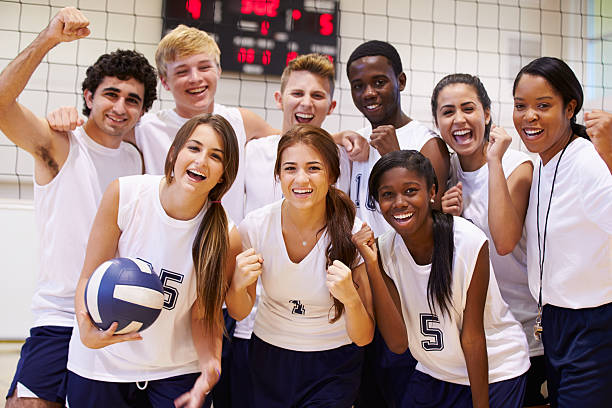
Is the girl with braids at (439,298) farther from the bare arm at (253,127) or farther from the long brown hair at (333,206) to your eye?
the bare arm at (253,127)

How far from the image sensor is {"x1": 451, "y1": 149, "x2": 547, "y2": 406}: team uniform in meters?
2.06

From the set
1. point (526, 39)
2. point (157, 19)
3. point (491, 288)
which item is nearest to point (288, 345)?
point (491, 288)

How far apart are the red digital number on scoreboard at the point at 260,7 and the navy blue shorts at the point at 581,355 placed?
3557mm

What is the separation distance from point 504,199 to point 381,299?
1.92ft

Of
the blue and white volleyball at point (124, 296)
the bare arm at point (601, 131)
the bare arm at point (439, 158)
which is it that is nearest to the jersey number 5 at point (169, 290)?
the blue and white volleyball at point (124, 296)

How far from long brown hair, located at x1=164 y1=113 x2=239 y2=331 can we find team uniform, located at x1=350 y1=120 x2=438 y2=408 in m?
0.65

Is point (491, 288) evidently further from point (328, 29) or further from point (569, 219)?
point (328, 29)

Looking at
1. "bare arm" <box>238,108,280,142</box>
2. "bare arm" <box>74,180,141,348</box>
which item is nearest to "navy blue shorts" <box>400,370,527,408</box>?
"bare arm" <box>74,180,141,348</box>

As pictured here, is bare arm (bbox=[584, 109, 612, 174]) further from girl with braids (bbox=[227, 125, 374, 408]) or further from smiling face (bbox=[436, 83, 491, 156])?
girl with braids (bbox=[227, 125, 374, 408])

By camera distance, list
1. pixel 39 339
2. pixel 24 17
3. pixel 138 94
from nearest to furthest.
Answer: pixel 39 339
pixel 138 94
pixel 24 17

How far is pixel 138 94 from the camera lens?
2152mm

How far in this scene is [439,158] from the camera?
2.12 m

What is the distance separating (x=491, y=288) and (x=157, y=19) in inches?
151

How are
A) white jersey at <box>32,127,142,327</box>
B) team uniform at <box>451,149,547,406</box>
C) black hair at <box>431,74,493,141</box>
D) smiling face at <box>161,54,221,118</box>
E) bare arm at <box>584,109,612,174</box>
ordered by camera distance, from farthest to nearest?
smiling face at <box>161,54,221,118</box>
black hair at <box>431,74,493,141</box>
team uniform at <box>451,149,547,406</box>
white jersey at <box>32,127,142,327</box>
bare arm at <box>584,109,612,174</box>
